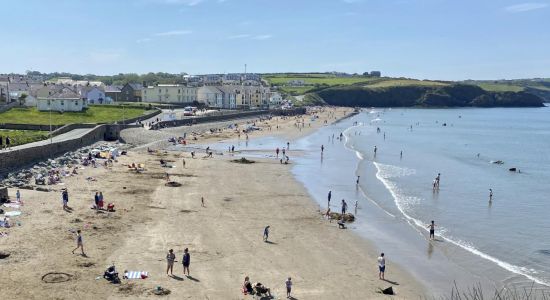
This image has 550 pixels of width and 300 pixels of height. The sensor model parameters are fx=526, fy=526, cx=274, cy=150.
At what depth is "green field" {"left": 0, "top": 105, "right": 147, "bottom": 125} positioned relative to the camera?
189ft

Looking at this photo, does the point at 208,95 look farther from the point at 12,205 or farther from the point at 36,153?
the point at 12,205

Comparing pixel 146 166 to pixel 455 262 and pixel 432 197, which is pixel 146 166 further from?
pixel 455 262

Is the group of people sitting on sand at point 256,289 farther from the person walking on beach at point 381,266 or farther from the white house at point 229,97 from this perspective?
the white house at point 229,97

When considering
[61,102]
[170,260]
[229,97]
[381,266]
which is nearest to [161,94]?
[229,97]

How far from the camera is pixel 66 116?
210ft

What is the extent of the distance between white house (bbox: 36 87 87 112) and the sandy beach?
35009 millimetres

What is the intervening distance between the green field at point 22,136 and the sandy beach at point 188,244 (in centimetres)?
819

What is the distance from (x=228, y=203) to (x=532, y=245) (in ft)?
54.1

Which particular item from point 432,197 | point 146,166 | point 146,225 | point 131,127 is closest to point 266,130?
point 131,127

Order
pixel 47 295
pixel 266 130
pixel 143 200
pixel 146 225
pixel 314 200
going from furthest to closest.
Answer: pixel 266 130, pixel 314 200, pixel 143 200, pixel 146 225, pixel 47 295

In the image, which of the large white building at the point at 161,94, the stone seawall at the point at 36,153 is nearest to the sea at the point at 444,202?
the stone seawall at the point at 36,153

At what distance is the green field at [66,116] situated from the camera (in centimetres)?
5775

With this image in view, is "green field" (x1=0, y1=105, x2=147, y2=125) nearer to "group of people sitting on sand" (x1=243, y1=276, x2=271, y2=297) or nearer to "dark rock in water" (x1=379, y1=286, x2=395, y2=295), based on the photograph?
"group of people sitting on sand" (x1=243, y1=276, x2=271, y2=297)

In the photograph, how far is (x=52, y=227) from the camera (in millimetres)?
22984
